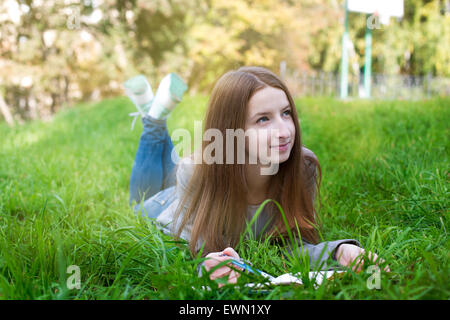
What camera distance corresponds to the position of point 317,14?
13984 millimetres

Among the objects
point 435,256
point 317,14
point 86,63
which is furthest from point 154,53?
point 435,256

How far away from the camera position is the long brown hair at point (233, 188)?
4.65 ft

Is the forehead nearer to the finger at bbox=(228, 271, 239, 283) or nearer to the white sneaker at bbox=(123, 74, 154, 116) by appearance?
the finger at bbox=(228, 271, 239, 283)

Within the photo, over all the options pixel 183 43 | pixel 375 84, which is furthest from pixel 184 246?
pixel 375 84

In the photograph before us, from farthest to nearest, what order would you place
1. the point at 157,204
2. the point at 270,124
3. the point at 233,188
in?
the point at 157,204 < the point at 233,188 < the point at 270,124

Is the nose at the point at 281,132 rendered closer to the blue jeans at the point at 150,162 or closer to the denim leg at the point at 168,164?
the blue jeans at the point at 150,162

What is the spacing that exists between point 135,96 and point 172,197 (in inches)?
31.4

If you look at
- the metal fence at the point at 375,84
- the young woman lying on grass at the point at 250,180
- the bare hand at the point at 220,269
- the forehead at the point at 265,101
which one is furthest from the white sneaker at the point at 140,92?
the metal fence at the point at 375,84

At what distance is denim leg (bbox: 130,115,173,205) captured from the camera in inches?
88.9

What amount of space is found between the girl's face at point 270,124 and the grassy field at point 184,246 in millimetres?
353

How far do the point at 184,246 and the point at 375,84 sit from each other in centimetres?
1520

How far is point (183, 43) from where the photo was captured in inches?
579

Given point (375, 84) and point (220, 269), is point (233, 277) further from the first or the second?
point (375, 84)

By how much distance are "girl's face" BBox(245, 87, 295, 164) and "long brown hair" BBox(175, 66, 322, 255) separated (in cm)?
3
